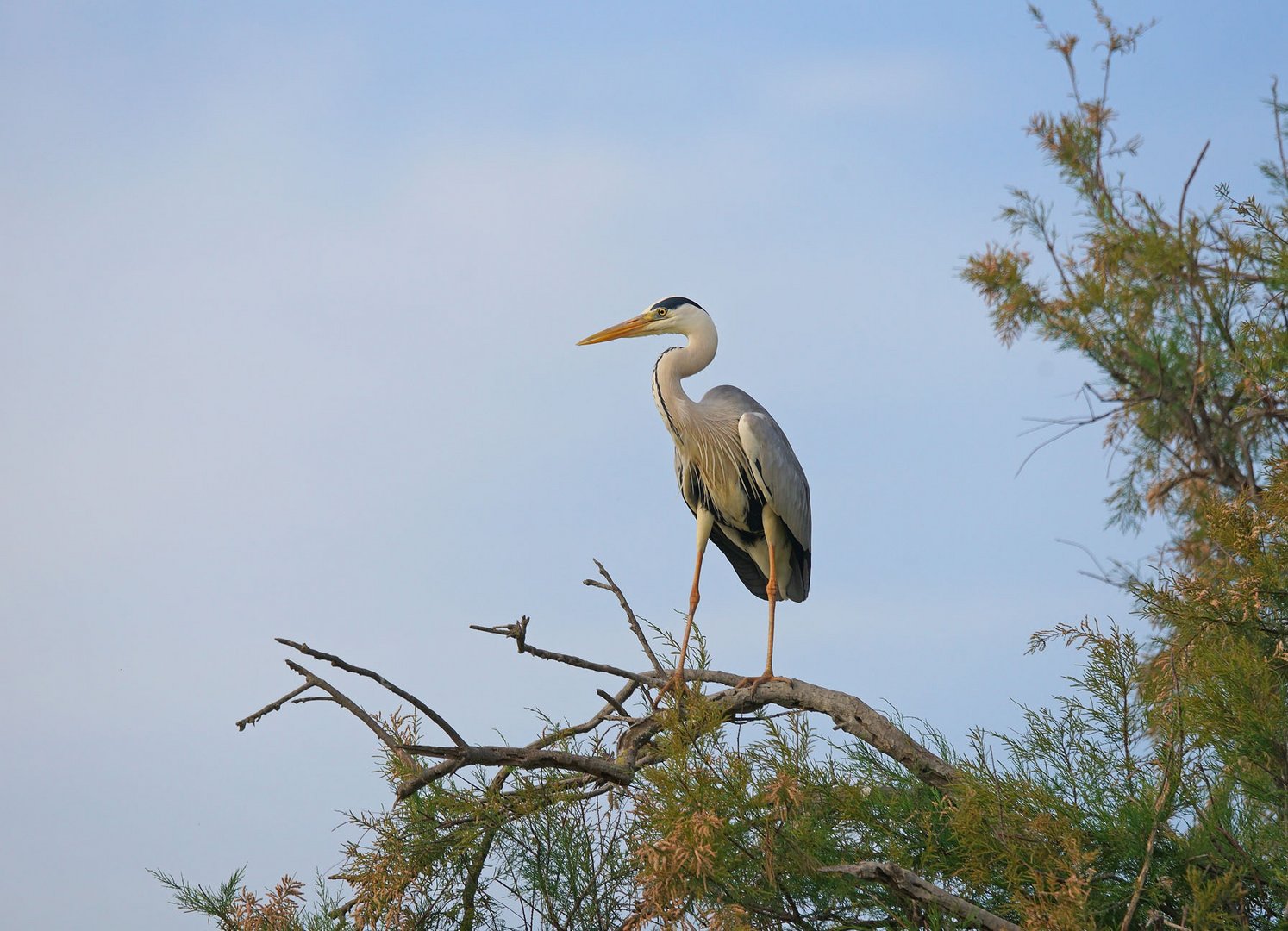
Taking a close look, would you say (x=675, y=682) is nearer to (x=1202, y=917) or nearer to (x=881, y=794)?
(x=881, y=794)

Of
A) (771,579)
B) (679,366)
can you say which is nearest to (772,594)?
(771,579)

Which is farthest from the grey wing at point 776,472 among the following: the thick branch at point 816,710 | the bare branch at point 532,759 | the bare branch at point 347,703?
the bare branch at point 347,703

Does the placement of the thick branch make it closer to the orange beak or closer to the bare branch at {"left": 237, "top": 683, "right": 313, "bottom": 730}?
the bare branch at {"left": 237, "top": 683, "right": 313, "bottom": 730}

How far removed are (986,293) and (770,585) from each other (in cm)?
168

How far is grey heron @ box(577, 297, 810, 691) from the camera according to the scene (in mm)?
5078

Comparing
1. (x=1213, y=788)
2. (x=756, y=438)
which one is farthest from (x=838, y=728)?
(x=756, y=438)

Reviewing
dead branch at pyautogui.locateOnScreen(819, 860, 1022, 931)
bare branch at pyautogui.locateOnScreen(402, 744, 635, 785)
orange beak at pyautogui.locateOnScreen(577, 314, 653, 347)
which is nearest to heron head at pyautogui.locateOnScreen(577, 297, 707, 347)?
orange beak at pyautogui.locateOnScreen(577, 314, 653, 347)

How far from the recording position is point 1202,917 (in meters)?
2.58

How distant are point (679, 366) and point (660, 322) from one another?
25cm

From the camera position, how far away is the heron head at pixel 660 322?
5359mm

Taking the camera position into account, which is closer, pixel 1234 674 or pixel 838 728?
pixel 1234 674

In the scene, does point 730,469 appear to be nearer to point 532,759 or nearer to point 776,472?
point 776,472

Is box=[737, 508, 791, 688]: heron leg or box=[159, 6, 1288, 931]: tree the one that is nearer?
box=[159, 6, 1288, 931]: tree

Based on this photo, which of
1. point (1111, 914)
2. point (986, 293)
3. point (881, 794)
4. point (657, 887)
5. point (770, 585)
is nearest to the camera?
point (657, 887)
